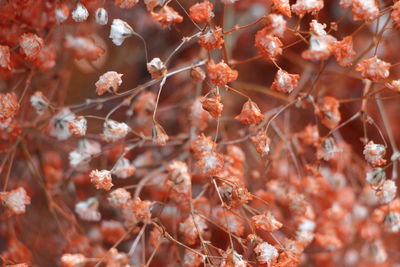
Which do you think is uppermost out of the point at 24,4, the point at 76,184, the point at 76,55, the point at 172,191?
the point at 24,4

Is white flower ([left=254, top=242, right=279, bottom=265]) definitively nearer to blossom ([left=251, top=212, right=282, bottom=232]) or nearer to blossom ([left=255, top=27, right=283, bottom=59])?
blossom ([left=251, top=212, right=282, bottom=232])

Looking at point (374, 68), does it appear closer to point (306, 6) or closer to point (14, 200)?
point (306, 6)

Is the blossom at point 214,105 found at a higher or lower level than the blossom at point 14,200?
higher

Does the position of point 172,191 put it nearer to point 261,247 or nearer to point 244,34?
point 261,247

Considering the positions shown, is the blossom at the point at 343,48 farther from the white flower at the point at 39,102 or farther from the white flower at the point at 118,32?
the white flower at the point at 39,102

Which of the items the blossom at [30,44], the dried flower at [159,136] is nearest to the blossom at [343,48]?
the dried flower at [159,136]

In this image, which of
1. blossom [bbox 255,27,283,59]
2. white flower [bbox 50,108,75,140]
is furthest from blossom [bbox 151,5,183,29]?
A: white flower [bbox 50,108,75,140]

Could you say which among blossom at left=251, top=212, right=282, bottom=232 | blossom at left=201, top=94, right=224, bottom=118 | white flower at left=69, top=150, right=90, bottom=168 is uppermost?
blossom at left=201, top=94, right=224, bottom=118

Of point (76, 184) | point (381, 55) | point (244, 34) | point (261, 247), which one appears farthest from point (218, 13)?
point (261, 247)
